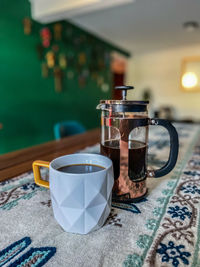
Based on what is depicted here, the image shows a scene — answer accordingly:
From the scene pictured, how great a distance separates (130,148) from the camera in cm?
40

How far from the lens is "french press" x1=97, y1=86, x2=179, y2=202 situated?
388 millimetres

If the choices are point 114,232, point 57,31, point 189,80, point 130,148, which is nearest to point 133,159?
point 130,148

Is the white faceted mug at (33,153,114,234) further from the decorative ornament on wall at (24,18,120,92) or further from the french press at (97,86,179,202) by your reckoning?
the decorative ornament on wall at (24,18,120,92)

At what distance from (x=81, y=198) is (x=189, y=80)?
4278 millimetres

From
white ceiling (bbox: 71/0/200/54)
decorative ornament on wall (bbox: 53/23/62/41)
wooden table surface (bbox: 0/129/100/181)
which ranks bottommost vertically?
wooden table surface (bbox: 0/129/100/181)

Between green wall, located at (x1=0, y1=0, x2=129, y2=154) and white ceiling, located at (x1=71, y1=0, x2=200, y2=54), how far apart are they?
2.85 ft

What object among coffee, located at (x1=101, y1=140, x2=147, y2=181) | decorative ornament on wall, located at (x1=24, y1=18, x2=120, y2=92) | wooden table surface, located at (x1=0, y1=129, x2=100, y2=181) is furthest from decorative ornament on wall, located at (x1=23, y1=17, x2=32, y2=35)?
coffee, located at (x1=101, y1=140, x2=147, y2=181)

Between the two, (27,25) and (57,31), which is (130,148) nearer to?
(27,25)

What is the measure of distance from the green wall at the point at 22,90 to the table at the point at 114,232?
152 centimetres

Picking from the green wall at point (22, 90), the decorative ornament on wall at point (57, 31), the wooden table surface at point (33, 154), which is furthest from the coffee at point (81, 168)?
the decorative ornament on wall at point (57, 31)

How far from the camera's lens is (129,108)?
1.26ft

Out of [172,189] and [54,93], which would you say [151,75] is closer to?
[54,93]

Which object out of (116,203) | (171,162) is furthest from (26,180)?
(171,162)

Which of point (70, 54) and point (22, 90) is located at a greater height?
point (70, 54)
